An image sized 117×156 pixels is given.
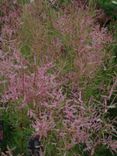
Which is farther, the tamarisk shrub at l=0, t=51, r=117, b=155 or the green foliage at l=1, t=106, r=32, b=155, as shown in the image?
the green foliage at l=1, t=106, r=32, b=155

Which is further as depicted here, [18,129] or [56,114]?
[18,129]

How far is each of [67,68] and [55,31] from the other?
0.54 meters

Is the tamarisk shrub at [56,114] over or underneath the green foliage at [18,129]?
over

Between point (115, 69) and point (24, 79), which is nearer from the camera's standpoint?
point (24, 79)

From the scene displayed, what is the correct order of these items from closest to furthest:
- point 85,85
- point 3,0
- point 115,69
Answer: point 85,85
point 115,69
point 3,0

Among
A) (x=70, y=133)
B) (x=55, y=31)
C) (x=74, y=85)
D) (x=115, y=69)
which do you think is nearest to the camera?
(x=70, y=133)

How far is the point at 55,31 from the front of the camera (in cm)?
297

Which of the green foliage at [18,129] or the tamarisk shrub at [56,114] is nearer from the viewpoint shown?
the tamarisk shrub at [56,114]

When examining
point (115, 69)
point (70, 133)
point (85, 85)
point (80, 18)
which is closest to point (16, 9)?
point (80, 18)

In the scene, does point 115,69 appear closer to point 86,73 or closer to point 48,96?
point 86,73

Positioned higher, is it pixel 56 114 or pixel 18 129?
pixel 56 114

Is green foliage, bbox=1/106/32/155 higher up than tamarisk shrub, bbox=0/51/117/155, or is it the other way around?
tamarisk shrub, bbox=0/51/117/155

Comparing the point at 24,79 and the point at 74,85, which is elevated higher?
the point at 24,79

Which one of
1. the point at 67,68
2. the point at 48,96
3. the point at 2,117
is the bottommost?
the point at 2,117
